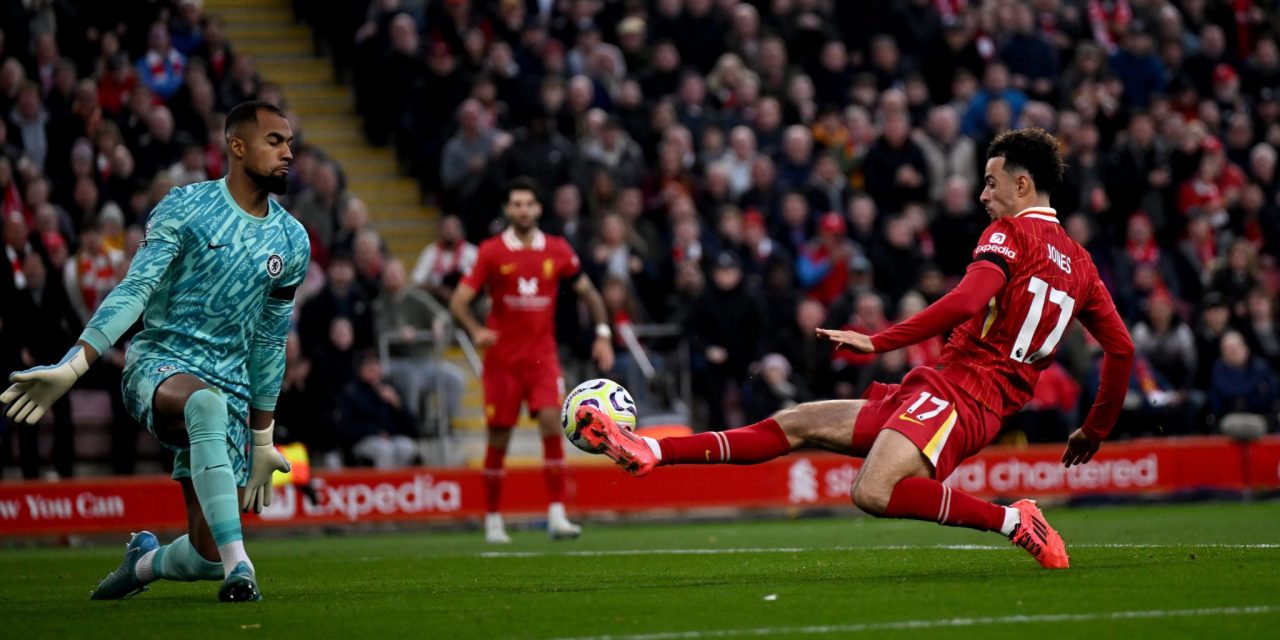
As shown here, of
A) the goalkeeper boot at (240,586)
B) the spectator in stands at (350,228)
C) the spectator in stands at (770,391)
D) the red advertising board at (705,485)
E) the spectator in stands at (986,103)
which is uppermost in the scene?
the spectator in stands at (986,103)

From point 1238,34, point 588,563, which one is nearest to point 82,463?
point 588,563

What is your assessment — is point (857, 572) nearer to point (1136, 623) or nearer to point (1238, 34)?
point (1136, 623)

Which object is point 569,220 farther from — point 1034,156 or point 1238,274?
point 1034,156

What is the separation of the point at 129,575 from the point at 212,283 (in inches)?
57.5

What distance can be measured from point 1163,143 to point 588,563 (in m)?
13.6

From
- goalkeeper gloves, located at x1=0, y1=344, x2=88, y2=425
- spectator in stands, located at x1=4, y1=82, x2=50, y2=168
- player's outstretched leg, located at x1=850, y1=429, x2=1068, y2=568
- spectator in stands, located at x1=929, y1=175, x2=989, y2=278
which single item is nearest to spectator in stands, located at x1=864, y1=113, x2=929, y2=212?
spectator in stands, located at x1=929, y1=175, x2=989, y2=278

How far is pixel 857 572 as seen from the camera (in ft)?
31.5

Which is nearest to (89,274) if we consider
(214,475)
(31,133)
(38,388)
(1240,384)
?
(31,133)

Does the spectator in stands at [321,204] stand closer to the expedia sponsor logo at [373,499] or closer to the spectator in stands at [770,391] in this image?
the expedia sponsor logo at [373,499]

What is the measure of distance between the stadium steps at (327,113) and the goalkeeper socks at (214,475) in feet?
43.8

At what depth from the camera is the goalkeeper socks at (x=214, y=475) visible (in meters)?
8.08

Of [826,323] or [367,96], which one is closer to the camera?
[826,323]

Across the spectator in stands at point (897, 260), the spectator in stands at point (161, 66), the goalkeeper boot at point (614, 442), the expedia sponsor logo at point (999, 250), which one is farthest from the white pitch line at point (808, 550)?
the spectator in stands at point (161, 66)

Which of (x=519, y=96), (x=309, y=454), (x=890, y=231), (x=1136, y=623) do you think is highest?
(x=519, y=96)
